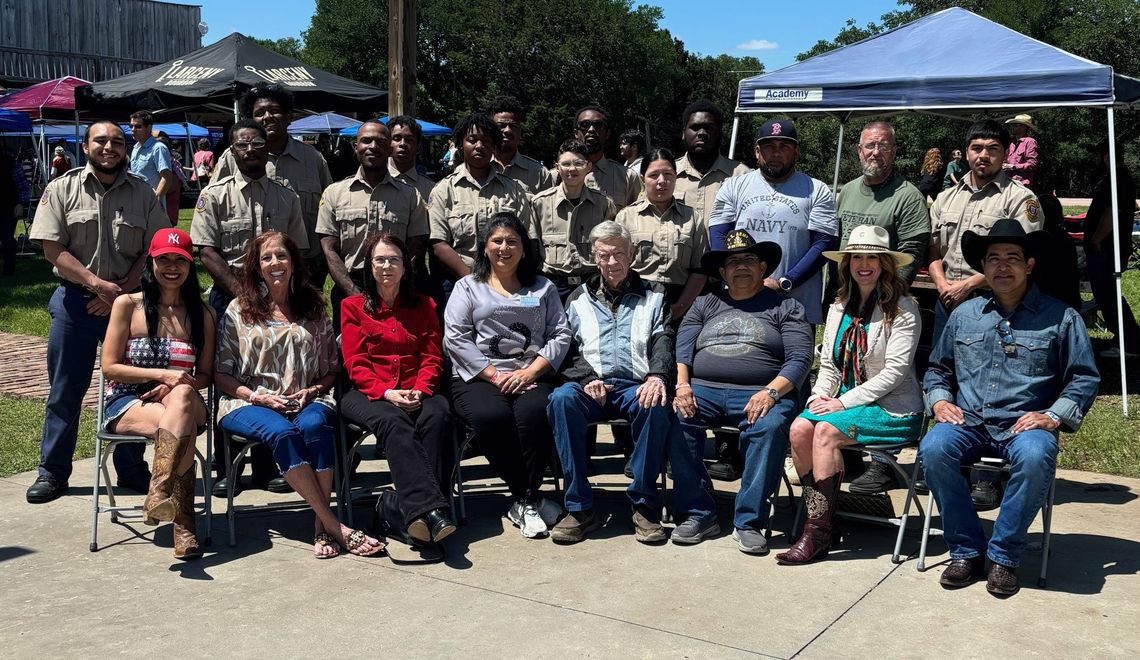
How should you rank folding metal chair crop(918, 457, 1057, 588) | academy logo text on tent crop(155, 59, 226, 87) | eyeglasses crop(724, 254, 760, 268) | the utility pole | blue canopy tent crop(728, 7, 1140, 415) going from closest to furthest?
folding metal chair crop(918, 457, 1057, 588) < eyeglasses crop(724, 254, 760, 268) < blue canopy tent crop(728, 7, 1140, 415) < the utility pole < academy logo text on tent crop(155, 59, 226, 87)

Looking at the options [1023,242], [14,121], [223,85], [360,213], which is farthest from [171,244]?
[14,121]

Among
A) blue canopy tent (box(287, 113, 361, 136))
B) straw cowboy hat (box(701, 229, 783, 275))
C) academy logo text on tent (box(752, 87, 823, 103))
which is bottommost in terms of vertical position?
straw cowboy hat (box(701, 229, 783, 275))

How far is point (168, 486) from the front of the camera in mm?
4730

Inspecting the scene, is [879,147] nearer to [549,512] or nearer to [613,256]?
[613,256]

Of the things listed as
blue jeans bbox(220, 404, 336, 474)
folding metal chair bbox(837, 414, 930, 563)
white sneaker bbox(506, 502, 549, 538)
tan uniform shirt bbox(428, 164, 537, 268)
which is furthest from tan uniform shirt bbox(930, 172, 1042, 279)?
blue jeans bbox(220, 404, 336, 474)

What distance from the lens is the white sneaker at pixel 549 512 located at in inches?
206

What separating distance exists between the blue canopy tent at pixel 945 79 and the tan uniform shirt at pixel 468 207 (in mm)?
2169

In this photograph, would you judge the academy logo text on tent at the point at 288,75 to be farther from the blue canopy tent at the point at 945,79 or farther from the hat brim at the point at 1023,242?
the hat brim at the point at 1023,242

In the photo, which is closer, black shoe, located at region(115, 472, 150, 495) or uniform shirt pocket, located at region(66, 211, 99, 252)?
uniform shirt pocket, located at region(66, 211, 99, 252)

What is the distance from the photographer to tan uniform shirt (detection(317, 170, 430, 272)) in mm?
6113

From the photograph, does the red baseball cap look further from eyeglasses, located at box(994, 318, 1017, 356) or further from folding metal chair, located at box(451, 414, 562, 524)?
eyeglasses, located at box(994, 318, 1017, 356)

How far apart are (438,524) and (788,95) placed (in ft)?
15.0

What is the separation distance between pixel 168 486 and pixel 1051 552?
12.6 ft

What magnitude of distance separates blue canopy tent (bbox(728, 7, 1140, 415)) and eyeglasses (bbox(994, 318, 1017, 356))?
3030 millimetres
